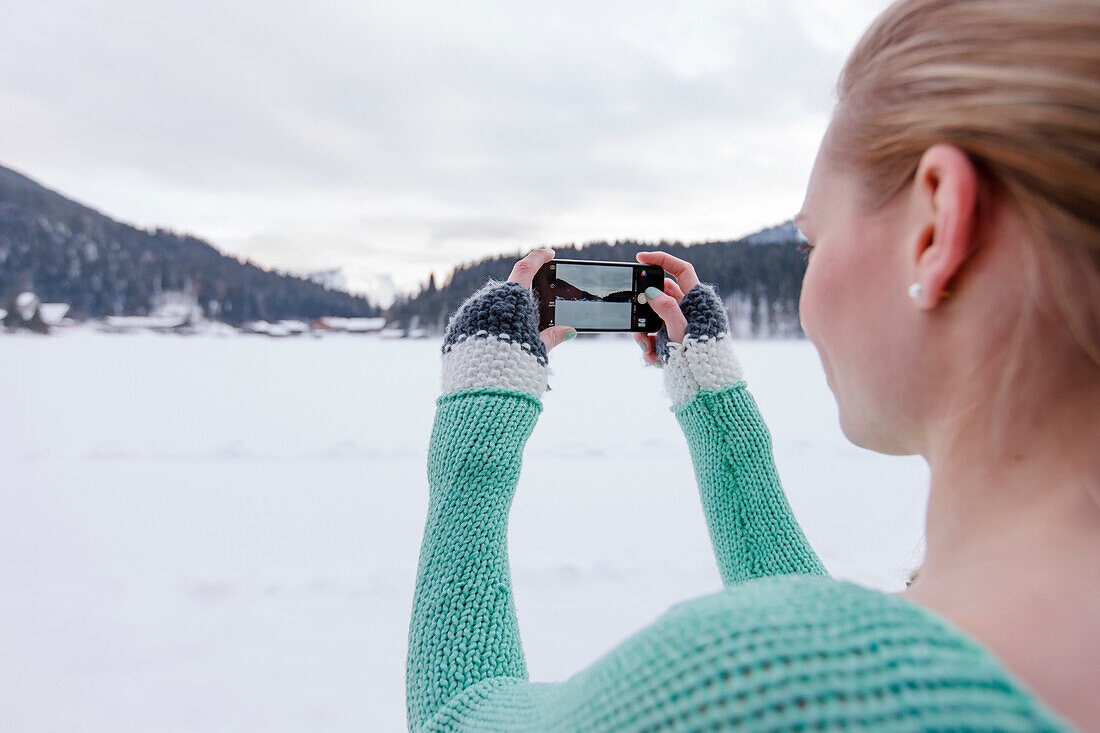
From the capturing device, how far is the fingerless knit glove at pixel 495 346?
590 mm

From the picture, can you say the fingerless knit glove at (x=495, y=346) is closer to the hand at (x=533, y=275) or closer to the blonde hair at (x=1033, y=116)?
the hand at (x=533, y=275)

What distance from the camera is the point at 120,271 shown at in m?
4.02

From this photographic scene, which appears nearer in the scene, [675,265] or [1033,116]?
[1033,116]

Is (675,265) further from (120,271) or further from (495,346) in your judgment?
(120,271)

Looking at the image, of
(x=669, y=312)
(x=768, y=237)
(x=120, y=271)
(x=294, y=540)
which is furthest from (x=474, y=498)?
(x=120, y=271)

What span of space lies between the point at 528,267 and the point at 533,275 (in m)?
0.02

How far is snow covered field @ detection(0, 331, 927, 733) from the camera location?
109cm

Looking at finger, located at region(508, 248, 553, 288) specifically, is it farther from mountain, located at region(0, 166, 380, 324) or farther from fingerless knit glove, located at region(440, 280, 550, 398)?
mountain, located at region(0, 166, 380, 324)

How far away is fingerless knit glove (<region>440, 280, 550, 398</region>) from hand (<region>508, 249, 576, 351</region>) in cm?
6

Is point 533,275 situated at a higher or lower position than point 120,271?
lower

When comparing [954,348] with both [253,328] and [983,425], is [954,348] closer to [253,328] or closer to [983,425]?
[983,425]

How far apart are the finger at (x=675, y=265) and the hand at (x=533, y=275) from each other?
14cm

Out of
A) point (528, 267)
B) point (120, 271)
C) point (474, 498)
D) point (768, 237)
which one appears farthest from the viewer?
→ point (120, 271)

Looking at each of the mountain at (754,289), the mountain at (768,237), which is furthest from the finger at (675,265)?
the mountain at (768,237)
